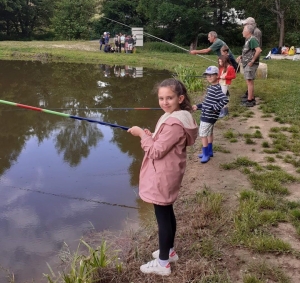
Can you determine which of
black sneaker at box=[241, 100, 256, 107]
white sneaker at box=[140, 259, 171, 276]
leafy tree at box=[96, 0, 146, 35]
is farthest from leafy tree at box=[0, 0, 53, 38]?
white sneaker at box=[140, 259, 171, 276]

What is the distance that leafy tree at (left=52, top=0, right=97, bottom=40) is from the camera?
33156 mm

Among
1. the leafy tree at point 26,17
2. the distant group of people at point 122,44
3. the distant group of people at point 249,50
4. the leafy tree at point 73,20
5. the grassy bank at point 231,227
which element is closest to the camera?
the grassy bank at point 231,227

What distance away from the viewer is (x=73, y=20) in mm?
33625

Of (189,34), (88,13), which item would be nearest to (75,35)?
(88,13)

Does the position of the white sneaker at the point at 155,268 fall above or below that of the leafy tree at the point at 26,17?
below

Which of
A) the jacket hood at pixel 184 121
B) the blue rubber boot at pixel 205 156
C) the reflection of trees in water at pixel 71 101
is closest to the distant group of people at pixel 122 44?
the reflection of trees in water at pixel 71 101

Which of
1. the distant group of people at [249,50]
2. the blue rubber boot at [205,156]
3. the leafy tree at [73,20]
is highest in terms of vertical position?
the leafy tree at [73,20]

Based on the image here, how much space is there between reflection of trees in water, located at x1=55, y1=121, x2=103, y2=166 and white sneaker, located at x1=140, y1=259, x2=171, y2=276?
3028mm

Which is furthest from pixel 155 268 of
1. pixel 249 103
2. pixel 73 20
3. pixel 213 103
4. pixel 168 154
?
pixel 73 20

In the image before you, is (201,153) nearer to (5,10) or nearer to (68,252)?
(68,252)

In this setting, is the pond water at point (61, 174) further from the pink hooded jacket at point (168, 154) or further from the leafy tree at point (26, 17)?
the leafy tree at point (26, 17)

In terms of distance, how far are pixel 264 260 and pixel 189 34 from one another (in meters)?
26.9

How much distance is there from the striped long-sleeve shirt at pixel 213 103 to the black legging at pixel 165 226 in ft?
8.05

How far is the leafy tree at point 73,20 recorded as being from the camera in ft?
109
